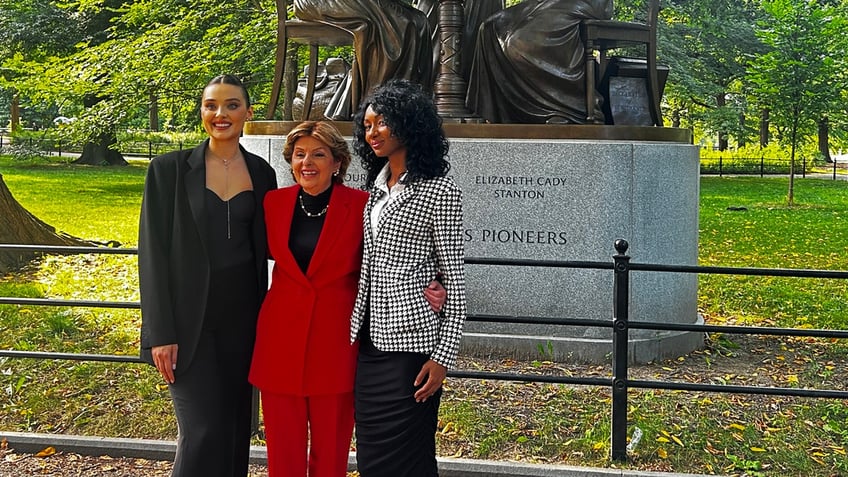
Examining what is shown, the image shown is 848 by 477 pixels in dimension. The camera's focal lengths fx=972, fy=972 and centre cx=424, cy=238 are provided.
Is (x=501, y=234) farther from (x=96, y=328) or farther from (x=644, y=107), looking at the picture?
(x=96, y=328)

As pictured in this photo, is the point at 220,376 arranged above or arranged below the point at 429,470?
above

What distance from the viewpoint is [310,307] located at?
3672 millimetres

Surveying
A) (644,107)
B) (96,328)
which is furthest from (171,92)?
(644,107)

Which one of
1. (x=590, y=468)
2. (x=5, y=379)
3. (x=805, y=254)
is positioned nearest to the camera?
(x=590, y=468)

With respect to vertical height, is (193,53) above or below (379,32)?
above

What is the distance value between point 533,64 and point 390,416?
5.03m

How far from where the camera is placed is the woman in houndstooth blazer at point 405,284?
11.6 feet

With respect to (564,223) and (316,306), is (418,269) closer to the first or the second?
(316,306)

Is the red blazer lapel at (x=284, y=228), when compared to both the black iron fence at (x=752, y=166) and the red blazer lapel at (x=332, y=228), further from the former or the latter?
the black iron fence at (x=752, y=166)

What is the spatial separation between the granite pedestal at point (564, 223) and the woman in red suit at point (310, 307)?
3.85m

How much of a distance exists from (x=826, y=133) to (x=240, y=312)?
113 ft

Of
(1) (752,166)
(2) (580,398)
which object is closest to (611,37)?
(2) (580,398)

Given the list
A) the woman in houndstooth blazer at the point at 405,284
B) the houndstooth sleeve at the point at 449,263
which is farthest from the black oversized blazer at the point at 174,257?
the houndstooth sleeve at the point at 449,263

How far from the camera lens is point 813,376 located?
733cm
